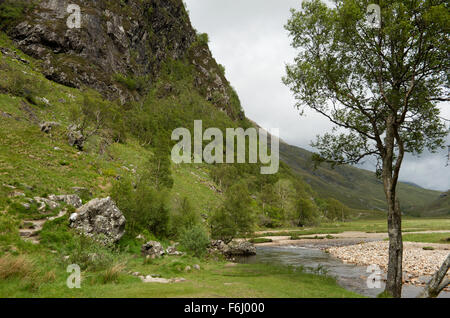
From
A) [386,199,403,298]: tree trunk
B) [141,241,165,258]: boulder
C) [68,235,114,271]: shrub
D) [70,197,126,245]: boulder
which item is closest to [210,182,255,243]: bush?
[141,241,165,258]: boulder

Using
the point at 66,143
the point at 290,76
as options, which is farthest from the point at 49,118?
the point at 290,76

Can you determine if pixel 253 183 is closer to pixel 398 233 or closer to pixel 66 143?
pixel 66 143

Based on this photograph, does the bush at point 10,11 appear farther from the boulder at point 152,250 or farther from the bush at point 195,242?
the boulder at point 152,250

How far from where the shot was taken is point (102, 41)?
106 metres

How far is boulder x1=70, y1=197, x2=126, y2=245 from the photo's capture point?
832 inches

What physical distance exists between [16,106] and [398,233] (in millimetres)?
60706

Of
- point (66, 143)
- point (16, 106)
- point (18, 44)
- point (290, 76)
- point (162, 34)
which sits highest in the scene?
point (162, 34)

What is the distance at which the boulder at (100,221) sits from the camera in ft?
69.4

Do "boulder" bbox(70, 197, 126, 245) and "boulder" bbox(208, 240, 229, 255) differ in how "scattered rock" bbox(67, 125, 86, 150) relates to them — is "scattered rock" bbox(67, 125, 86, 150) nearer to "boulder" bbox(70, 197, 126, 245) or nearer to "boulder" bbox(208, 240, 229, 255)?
"boulder" bbox(70, 197, 126, 245)

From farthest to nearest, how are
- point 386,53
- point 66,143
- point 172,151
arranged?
point 172,151 → point 66,143 → point 386,53

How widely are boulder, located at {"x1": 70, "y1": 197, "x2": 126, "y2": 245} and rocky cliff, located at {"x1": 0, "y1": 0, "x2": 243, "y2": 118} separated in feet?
251

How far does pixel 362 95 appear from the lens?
18375 mm

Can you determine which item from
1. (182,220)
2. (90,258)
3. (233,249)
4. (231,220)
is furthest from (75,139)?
(233,249)

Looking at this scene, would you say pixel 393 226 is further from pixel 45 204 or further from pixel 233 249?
pixel 233 249
